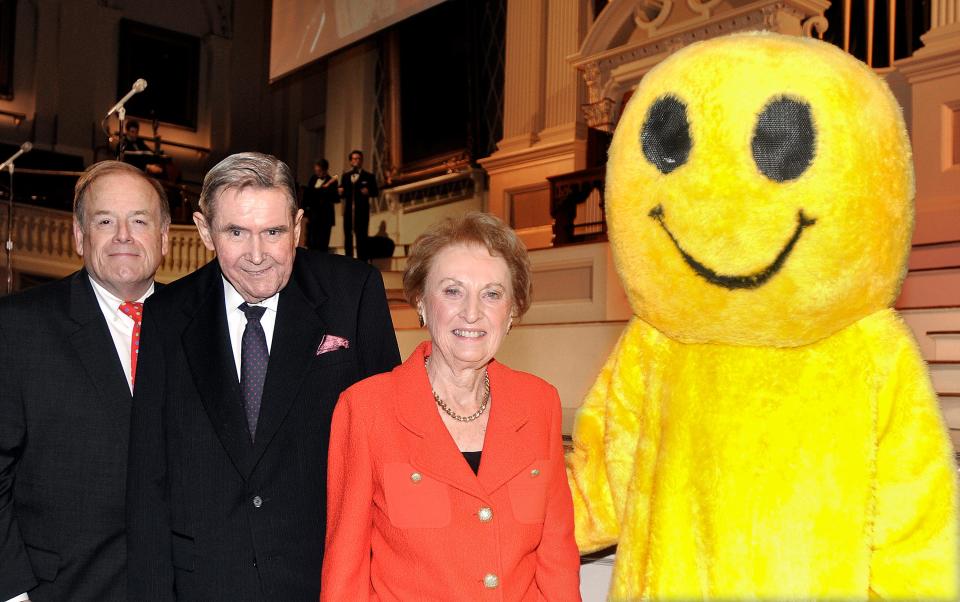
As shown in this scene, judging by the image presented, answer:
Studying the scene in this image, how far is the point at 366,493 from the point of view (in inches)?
59.2

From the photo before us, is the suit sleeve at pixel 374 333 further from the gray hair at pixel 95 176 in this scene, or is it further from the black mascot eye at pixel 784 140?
the black mascot eye at pixel 784 140

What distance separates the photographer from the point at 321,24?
354 inches

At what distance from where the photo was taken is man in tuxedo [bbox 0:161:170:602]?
5.81 feet

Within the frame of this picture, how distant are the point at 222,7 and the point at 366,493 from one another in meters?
14.1

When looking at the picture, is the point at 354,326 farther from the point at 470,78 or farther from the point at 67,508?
the point at 470,78

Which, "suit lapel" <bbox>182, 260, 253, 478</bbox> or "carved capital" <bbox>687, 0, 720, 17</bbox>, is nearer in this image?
"suit lapel" <bbox>182, 260, 253, 478</bbox>

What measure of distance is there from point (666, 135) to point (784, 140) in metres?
0.16

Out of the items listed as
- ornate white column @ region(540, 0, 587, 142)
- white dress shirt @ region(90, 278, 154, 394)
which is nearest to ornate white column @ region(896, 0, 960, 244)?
ornate white column @ region(540, 0, 587, 142)

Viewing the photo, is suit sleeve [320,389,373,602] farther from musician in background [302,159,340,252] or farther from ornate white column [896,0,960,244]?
musician in background [302,159,340,252]

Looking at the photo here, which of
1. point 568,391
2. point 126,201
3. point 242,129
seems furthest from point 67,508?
point 242,129

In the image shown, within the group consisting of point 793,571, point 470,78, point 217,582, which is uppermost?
point 470,78

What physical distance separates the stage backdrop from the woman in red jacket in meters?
6.21

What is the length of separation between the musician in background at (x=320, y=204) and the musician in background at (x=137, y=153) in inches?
74.1

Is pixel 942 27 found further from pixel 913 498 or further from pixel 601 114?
pixel 913 498
